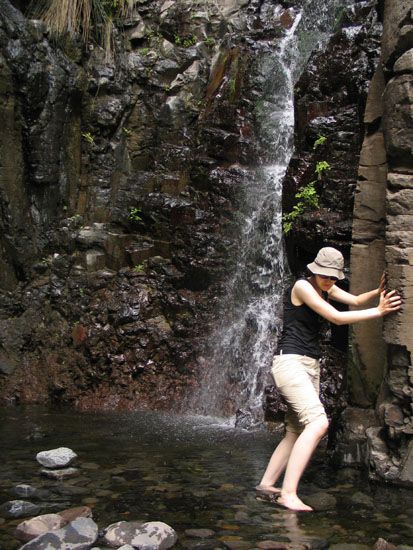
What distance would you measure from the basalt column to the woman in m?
0.39

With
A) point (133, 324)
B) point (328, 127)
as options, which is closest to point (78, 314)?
point (133, 324)

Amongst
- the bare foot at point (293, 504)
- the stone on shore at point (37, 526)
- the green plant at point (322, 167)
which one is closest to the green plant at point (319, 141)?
the green plant at point (322, 167)

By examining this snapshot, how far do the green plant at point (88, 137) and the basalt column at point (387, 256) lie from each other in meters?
6.52

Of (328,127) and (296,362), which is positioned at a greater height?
(328,127)

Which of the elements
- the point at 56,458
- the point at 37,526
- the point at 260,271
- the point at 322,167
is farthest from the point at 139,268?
the point at 37,526

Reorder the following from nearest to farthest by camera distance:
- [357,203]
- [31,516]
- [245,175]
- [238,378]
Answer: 1. [31,516]
2. [357,203]
3. [238,378]
4. [245,175]

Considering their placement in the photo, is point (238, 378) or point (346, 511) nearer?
point (346, 511)

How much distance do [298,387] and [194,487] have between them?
123cm

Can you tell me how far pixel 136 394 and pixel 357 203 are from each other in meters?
4.91

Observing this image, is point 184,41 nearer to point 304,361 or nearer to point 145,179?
point 145,179

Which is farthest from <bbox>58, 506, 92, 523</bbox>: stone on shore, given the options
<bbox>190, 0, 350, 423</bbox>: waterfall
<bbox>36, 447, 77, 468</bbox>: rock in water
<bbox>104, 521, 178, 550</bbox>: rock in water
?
<bbox>190, 0, 350, 423</bbox>: waterfall

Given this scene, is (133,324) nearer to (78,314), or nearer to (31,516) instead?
(78,314)

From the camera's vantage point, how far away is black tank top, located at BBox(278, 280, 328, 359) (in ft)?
15.8

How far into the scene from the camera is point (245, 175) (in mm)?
10617
